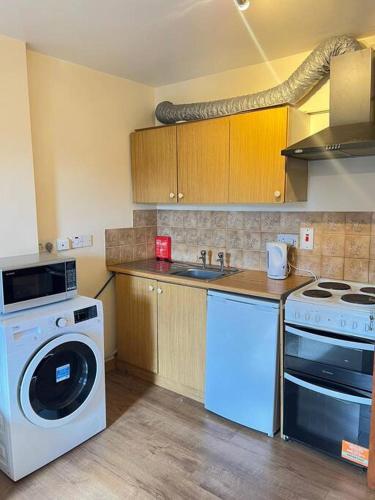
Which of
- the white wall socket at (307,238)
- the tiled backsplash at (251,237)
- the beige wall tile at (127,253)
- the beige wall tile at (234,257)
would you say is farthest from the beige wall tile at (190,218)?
the white wall socket at (307,238)

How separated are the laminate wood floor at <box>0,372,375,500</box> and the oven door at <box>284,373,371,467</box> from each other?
0.11 meters

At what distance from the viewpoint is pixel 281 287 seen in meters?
2.35

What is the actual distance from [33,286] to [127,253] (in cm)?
123

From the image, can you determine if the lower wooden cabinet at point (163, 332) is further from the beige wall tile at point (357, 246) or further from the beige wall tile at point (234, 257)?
the beige wall tile at point (357, 246)

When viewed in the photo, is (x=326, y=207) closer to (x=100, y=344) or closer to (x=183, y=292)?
(x=183, y=292)

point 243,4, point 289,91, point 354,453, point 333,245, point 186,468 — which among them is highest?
point 243,4

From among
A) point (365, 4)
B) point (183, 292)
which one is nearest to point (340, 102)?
point (365, 4)

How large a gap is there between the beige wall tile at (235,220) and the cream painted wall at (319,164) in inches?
2.5

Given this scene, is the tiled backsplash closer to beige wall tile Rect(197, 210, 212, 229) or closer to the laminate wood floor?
beige wall tile Rect(197, 210, 212, 229)

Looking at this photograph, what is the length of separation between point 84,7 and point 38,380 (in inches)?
77.2

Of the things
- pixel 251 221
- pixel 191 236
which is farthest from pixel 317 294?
pixel 191 236

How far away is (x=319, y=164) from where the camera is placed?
8.45 ft

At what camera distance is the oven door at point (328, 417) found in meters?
1.93

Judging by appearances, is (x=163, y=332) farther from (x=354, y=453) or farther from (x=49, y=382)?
(x=354, y=453)
